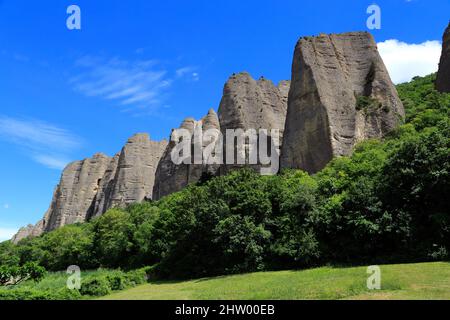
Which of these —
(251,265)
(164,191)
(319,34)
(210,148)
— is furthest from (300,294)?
(164,191)

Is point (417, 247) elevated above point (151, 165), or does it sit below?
below

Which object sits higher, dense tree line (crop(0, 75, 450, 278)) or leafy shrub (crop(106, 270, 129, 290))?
dense tree line (crop(0, 75, 450, 278))

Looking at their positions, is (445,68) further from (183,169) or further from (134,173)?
(134,173)

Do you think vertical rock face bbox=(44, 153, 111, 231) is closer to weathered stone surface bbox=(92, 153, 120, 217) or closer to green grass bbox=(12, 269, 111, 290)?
weathered stone surface bbox=(92, 153, 120, 217)

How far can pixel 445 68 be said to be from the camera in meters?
43.3

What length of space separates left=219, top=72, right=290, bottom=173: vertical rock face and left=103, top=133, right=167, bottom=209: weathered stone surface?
3385 cm

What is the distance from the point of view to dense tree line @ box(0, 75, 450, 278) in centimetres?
2447

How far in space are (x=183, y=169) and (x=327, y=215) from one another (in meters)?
33.1

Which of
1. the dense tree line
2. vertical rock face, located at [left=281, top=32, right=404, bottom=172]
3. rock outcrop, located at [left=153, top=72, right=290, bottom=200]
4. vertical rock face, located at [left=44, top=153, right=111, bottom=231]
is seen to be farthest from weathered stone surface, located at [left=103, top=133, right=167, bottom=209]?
vertical rock face, located at [left=281, top=32, right=404, bottom=172]

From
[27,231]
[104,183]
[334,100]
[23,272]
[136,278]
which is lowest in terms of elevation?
[23,272]

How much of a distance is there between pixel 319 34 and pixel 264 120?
11.8 m

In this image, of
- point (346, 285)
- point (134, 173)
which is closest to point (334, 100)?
point (346, 285)

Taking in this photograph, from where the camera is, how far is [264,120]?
5125 centimetres
